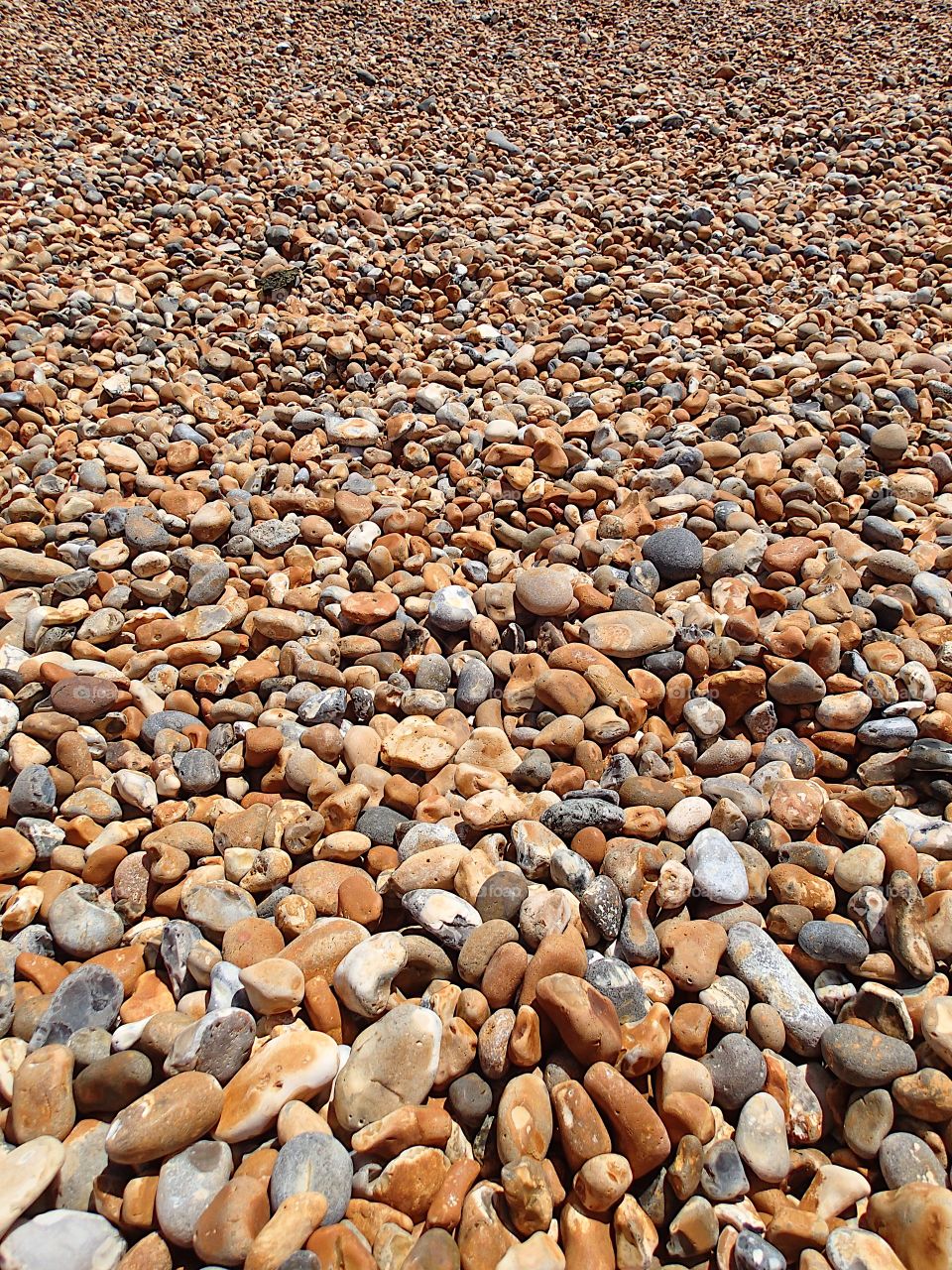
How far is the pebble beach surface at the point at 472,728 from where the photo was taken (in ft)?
3.44

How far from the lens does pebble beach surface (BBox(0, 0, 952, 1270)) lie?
1050 mm

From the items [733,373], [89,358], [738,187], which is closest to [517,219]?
[738,187]

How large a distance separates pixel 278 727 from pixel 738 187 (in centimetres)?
367

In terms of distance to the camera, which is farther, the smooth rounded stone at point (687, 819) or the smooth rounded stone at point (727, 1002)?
the smooth rounded stone at point (687, 819)

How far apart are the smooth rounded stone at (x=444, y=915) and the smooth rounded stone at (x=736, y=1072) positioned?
40 cm

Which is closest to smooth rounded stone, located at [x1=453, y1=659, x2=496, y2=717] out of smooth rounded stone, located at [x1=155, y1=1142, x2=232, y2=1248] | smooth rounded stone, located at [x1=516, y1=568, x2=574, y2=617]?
smooth rounded stone, located at [x1=516, y1=568, x2=574, y2=617]

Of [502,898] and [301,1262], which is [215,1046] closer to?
[301,1262]

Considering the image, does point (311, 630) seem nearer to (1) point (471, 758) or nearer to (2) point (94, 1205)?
(1) point (471, 758)

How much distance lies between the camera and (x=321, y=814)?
4.88 ft

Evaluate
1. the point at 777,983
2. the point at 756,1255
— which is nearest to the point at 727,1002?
the point at 777,983

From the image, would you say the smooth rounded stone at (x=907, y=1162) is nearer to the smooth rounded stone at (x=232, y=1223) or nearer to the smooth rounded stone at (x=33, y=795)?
the smooth rounded stone at (x=232, y=1223)

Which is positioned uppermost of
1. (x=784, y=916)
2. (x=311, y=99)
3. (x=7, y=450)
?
(x=311, y=99)

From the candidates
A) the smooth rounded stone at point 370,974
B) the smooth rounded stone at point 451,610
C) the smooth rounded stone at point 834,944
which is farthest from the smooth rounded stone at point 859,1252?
the smooth rounded stone at point 451,610

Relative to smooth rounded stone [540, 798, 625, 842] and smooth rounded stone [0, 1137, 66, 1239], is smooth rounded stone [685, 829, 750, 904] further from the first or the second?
smooth rounded stone [0, 1137, 66, 1239]
